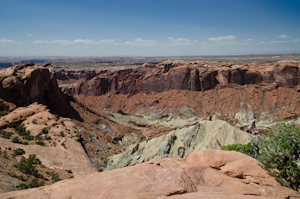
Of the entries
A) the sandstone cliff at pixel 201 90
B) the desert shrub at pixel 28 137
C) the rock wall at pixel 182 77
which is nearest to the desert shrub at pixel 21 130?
the desert shrub at pixel 28 137

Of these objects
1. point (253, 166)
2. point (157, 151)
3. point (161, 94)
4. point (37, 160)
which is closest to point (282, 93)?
point (161, 94)

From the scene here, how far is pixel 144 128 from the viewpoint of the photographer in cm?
6103

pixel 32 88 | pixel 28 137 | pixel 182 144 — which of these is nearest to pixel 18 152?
pixel 28 137

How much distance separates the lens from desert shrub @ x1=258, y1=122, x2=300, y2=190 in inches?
466

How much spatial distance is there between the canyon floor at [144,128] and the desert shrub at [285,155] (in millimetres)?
1562

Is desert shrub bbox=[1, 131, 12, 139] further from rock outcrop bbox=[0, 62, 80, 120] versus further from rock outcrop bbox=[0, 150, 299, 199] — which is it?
rock outcrop bbox=[0, 150, 299, 199]

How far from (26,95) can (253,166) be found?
131 ft

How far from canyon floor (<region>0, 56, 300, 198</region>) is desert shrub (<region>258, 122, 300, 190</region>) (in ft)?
5.12

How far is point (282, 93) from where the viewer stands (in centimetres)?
6544

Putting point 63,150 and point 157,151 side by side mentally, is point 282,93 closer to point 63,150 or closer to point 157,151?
point 157,151

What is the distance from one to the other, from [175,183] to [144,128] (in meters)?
51.9

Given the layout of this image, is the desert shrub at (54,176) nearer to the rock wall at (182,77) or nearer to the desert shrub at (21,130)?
the desert shrub at (21,130)

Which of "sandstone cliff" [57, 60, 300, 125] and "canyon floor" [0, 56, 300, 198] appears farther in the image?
"sandstone cliff" [57, 60, 300, 125]

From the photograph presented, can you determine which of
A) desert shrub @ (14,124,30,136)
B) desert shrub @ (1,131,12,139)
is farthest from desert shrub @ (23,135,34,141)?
desert shrub @ (1,131,12,139)
